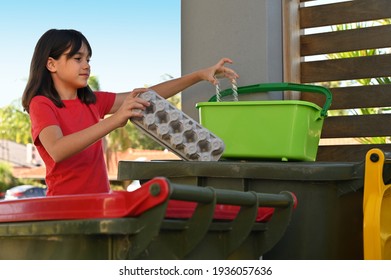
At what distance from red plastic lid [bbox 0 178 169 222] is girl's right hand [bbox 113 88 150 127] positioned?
2.77 feet

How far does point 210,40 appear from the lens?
3.50 metres

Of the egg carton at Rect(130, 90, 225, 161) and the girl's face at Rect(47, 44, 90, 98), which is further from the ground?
the girl's face at Rect(47, 44, 90, 98)

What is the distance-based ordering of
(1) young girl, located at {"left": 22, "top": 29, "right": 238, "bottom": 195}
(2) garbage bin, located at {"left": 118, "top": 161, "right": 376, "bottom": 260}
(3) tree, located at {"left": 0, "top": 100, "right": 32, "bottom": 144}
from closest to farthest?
(2) garbage bin, located at {"left": 118, "top": 161, "right": 376, "bottom": 260}
(1) young girl, located at {"left": 22, "top": 29, "right": 238, "bottom": 195}
(3) tree, located at {"left": 0, "top": 100, "right": 32, "bottom": 144}

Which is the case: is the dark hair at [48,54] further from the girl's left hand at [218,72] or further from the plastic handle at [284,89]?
the plastic handle at [284,89]

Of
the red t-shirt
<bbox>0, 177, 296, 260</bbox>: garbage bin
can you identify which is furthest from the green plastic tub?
<bbox>0, 177, 296, 260</bbox>: garbage bin

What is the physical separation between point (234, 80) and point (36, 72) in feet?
2.86

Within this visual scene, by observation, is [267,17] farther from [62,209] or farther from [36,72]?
[62,209]

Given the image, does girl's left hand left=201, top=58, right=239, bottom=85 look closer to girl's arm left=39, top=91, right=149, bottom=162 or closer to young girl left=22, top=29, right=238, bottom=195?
young girl left=22, top=29, right=238, bottom=195

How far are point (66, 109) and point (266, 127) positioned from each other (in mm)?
813

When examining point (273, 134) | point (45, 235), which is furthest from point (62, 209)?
point (273, 134)

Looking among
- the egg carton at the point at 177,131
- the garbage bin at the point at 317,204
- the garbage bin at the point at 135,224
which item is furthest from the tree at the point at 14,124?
the garbage bin at the point at 135,224

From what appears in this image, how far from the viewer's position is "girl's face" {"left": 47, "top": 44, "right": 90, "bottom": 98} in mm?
2914

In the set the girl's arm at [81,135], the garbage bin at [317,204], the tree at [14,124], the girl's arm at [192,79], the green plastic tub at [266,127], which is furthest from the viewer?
the tree at [14,124]

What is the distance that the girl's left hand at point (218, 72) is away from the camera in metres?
3.19
